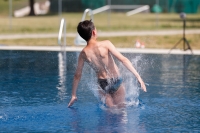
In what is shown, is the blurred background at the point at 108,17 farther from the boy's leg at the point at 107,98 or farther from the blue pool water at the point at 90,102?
the boy's leg at the point at 107,98

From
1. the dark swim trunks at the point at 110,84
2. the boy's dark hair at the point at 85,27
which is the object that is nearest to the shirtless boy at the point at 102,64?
the dark swim trunks at the point at 110,84

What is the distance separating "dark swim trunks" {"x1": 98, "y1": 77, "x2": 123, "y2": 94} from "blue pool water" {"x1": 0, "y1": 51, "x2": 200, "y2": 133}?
0.39 metres

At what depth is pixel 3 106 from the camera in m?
10.7

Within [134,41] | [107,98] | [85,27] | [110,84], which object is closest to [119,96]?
[107,98]

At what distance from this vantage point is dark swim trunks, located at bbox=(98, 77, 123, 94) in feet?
32.3

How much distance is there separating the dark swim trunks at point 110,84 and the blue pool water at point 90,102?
39 cm

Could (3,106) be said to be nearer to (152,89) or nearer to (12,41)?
(152,89)

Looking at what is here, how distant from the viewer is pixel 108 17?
114 ft

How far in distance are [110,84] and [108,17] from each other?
24992mm

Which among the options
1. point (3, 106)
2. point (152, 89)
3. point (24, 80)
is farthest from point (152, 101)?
point (24, 80)

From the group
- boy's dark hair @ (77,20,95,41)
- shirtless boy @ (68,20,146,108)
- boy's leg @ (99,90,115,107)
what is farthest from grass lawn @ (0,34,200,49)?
boy's dark hair @ (77,20,95,41)

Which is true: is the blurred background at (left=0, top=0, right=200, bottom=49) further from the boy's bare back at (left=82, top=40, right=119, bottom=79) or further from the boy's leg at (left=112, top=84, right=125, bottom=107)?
the boy's bare back at (left=82, top=40, right=119, bottom=79)

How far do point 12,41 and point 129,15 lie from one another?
22.7 meters

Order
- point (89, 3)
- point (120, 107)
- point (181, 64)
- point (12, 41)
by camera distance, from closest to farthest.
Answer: point (120, 107)
point (181, 64)
point (12, 41)
point (89, 3)
